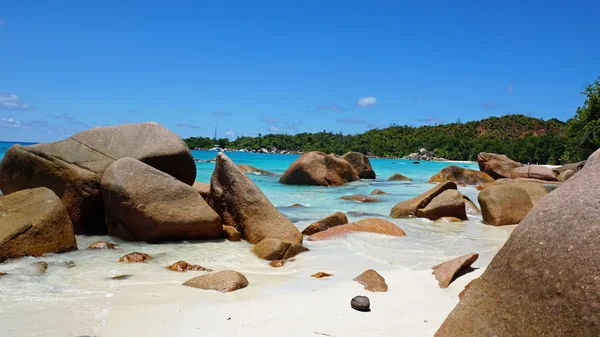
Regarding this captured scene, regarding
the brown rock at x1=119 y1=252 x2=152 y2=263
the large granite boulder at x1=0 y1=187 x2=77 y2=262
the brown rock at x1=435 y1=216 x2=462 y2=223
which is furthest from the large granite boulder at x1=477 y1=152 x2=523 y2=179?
the large granite boulder at x1=0 y1=187 x2=77 y2=262

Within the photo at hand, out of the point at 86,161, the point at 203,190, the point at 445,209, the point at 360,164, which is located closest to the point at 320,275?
the point at 203,190

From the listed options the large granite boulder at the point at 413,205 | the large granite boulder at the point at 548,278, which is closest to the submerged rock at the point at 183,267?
the large granite boulder at the point at 548,278

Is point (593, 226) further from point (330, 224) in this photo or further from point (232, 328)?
point (330, 224)

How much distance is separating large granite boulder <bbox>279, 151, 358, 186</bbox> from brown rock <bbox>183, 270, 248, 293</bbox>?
57.9ft

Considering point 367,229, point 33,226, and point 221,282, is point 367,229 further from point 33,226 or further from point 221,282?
point 33,226

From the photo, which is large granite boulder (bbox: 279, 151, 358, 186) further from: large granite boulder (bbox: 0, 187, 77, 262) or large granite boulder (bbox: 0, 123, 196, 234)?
large granite boulder (bbox: 0, 187, 77, 262)

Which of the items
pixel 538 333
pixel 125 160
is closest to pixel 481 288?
Result: pixel 538 333

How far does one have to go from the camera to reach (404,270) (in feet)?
21.6

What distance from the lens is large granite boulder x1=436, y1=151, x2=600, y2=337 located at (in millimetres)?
2891

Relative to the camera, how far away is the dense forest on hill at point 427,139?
96.8m

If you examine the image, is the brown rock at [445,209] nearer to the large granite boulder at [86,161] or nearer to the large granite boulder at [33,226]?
the large granite boulder at [86,161]

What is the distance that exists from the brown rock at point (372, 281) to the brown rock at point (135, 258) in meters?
3.06

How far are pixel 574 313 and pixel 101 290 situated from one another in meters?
4.56

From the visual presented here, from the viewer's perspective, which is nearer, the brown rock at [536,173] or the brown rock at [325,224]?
the brown rock at [325,224]
